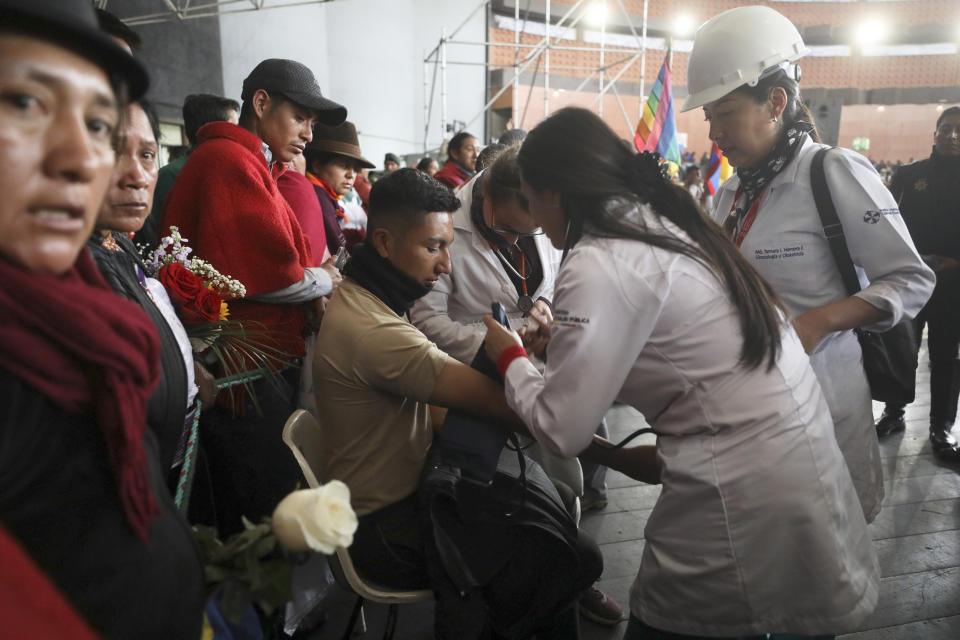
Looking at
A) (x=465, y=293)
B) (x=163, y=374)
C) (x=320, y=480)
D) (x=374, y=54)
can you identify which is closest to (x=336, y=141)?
(x=465, y=293)

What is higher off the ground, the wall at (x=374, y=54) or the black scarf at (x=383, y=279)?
the wall at (x=374, y=54)

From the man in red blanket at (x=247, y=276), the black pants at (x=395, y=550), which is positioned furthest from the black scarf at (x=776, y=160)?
the man in red blanket at (x=247, y=276)

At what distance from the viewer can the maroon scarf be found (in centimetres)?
53

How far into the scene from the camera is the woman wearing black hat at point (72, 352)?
1.73ft

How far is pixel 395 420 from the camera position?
1.43m

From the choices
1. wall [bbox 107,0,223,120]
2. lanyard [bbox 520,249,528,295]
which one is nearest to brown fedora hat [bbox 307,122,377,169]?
lanyard [bbox 520,249,528,295]

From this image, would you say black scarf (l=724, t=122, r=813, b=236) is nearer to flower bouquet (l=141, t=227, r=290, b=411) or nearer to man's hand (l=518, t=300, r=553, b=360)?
man's hand (l=518, t=300, r=553, b=360)

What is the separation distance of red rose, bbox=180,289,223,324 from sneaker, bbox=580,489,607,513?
6.24 feet

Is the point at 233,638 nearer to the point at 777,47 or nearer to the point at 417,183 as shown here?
the point at 417,183

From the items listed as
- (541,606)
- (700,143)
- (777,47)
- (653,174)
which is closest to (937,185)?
(777,47)

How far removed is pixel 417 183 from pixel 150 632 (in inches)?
44.5

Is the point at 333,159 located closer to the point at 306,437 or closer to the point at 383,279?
the point at 383,279

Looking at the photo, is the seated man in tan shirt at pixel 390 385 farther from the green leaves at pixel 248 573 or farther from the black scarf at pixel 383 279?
the green leaves at pixel 248 573

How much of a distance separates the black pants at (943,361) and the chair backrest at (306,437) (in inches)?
122
